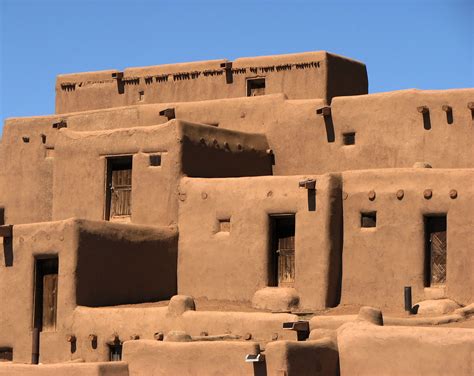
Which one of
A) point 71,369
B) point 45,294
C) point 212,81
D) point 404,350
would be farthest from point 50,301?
point 404,350

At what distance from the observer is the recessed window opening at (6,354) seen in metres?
30.6

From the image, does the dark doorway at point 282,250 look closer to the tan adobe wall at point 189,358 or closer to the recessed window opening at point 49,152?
the tan adobe wall at point 189,358

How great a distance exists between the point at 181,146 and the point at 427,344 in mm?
10441

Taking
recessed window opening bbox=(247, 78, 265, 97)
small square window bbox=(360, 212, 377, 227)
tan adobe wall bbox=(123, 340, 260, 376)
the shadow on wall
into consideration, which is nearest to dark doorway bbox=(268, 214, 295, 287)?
small square window bbox=(360, 212, 377, 227)

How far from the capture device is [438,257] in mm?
29031

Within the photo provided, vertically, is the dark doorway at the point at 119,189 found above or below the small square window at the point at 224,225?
above

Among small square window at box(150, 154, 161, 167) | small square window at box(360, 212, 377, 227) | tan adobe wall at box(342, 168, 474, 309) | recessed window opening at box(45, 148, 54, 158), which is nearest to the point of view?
tan adobe wall at box(342, 168, 474, 309)

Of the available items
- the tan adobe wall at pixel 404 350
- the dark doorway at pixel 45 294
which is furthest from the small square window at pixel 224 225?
the tan adobe wall at pixel 404 350

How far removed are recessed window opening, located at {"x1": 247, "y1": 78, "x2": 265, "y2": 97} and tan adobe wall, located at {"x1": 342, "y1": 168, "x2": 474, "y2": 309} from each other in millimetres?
6653

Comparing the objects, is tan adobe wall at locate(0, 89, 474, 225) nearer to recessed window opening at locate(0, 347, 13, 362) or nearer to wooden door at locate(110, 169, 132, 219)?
wooden door at locate(110, 169, 132, 219)

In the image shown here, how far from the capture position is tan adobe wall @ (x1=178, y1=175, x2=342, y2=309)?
29.6 metres

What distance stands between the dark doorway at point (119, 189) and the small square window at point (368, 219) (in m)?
5.97

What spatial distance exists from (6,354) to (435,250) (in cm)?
971

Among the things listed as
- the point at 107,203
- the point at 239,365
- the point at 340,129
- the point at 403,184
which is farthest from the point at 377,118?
the point at 239,365
